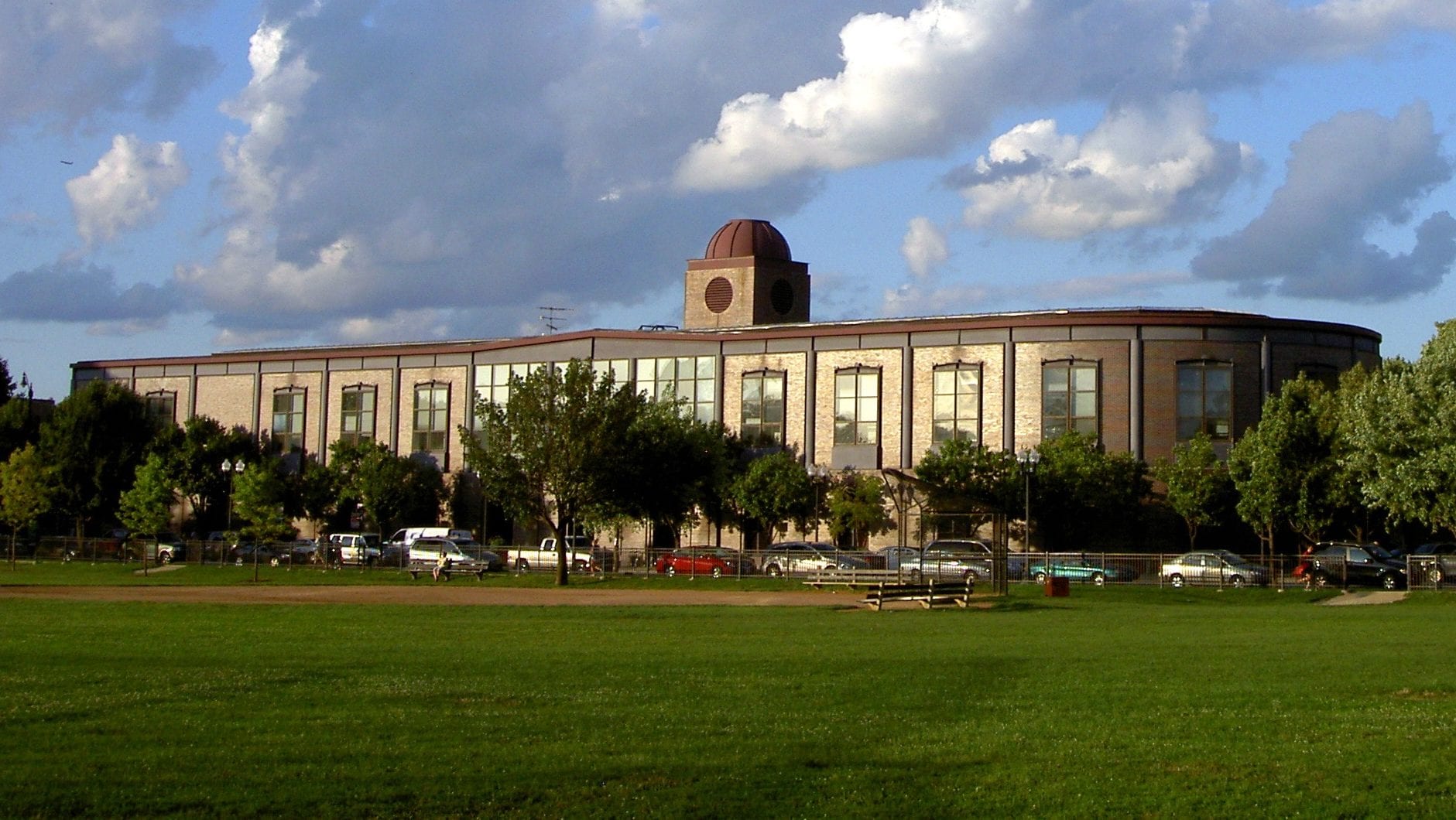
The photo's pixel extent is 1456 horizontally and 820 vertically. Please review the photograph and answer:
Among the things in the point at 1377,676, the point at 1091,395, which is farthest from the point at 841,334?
the point at 1377,676

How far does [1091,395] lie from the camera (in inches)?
2975

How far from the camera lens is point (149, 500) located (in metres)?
86.4

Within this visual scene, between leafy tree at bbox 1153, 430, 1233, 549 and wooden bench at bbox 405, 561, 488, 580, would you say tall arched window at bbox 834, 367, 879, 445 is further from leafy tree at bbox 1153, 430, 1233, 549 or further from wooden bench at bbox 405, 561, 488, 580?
wooden bench at bbox 405, 561, 488, 580

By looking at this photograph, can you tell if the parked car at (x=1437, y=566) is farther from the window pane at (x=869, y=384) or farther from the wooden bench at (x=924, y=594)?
the window pane at (x=869, y=384)

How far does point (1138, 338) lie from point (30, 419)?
2499 inches

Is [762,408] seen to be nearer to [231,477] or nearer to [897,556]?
[897,556]

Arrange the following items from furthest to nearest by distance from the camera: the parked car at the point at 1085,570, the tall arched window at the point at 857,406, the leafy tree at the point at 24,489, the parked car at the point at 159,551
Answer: the leafy tree at the point at 24,489
the tall arched window at the point at 857,406
the parked car at the point at 159,551
the parked car at the point at 1085,570

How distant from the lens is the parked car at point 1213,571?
56.1m

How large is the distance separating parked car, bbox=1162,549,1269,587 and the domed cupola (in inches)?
1789

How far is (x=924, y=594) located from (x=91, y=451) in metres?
64.0

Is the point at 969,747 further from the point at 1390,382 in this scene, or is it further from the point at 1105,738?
the point at 1390,382

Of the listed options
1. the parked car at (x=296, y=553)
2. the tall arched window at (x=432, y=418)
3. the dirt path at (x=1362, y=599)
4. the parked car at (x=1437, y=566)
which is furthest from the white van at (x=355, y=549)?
the parked car at (x=1437, y=566)

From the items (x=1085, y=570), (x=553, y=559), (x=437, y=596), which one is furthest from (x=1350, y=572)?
(x=553, y=559)

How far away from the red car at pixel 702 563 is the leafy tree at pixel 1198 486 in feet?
63.1
